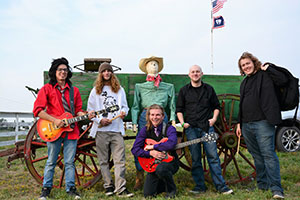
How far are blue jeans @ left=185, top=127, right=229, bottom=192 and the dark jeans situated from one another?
15.5 inches

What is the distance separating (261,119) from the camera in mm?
3707

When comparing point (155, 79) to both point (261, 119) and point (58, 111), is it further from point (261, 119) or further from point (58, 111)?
point (261, 119)

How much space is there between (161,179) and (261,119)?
5.39 ft

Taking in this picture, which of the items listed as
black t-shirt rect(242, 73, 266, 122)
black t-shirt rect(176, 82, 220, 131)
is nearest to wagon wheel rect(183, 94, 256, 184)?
black t-shirt rect(176, 82, 220, 131)

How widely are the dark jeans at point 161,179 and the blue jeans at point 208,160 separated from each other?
1.29 feet

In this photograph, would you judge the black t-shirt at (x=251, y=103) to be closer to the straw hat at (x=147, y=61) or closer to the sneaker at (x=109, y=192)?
the straw hat at (x=147, y=61)

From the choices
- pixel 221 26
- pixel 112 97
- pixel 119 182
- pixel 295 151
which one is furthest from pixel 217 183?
pixel 221 26

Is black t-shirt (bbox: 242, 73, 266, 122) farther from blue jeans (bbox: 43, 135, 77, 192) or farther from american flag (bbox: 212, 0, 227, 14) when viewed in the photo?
american flag (bbox: 212, 0, 227, 14)

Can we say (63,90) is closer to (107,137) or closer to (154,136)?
(107,137)

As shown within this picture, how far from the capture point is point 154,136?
391cm

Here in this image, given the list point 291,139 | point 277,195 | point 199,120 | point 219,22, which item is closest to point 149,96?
point 199,120

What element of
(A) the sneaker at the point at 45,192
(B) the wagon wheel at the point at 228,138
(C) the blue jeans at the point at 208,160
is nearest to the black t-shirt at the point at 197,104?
(C) the blue jeans at the point at 208,160

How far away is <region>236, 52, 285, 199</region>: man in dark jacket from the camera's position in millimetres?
3623

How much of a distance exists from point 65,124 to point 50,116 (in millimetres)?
234
